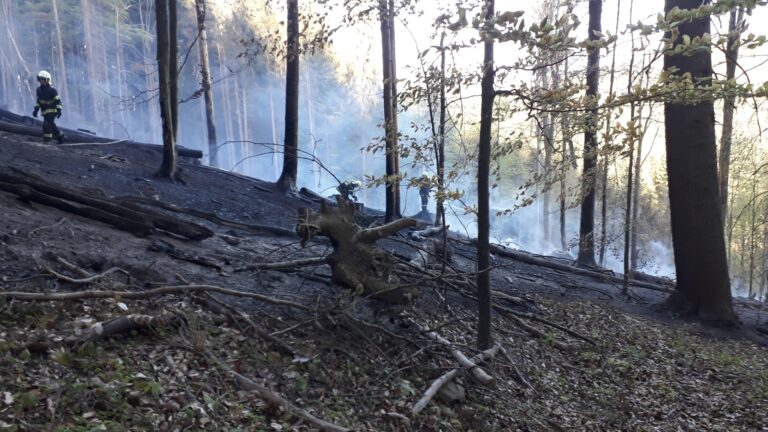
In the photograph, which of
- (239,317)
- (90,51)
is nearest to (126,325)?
(239,317)

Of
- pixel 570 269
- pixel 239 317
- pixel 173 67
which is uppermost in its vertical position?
pixel 173 67

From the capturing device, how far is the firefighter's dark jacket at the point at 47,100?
40.9 ft

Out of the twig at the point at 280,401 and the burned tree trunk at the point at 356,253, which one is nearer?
the twig at the point at 280,401

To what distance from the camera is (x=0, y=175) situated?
7367mm

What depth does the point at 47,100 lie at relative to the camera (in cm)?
1251

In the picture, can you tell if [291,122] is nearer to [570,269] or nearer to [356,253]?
[570,269]

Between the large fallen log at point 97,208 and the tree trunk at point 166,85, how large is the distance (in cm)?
437

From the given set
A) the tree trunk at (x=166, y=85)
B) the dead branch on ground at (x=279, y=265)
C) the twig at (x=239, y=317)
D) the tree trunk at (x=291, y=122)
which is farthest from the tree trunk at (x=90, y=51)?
the twig at (x=239, y=317)

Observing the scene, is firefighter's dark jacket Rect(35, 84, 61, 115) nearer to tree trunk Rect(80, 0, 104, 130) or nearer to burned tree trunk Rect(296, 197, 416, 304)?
burned tree trunk Rect(296, 197, 416, 304)

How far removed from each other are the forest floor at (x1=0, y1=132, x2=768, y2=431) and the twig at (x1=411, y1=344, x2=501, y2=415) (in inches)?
3.5

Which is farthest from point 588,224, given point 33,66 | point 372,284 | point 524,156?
point 33,66

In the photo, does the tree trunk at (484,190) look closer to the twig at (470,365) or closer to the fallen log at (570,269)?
the twig at (470,365)

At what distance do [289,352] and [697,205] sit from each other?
7.41 meters

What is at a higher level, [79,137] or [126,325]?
[79,137]
